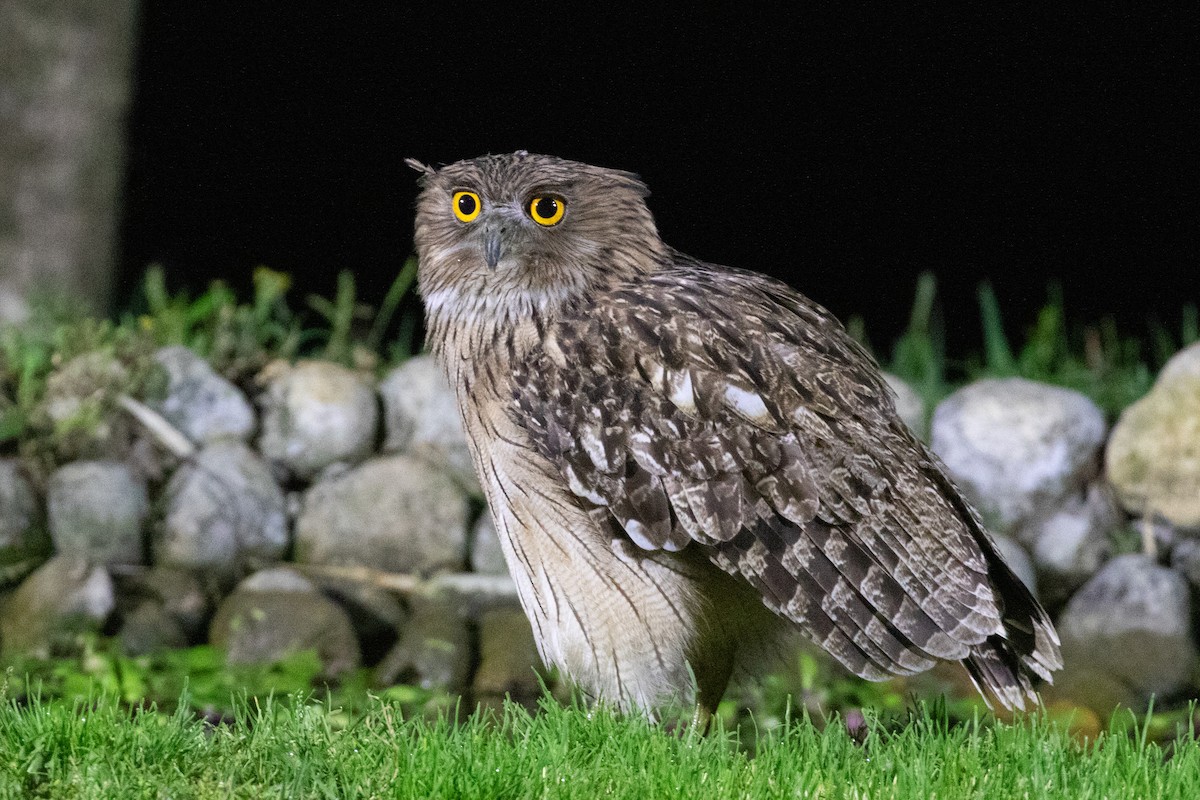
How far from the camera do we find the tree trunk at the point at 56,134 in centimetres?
575

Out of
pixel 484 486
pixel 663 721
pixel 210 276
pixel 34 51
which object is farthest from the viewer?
pixel 210 276

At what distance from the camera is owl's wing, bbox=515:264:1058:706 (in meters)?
3.02

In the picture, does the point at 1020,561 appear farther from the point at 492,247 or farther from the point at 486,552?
the point at 492,247

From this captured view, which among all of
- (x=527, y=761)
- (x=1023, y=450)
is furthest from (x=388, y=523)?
(x=527, y=761)

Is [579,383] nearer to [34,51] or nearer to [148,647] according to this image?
[148,647]

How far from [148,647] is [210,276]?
2698mm

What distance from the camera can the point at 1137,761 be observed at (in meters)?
2.68

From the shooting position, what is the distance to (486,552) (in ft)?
17.6

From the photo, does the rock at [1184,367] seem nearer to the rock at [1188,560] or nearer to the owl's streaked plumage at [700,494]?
the rock at [1188,560]

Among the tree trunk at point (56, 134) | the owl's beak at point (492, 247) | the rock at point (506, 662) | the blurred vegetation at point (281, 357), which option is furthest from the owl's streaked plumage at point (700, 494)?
the tree trunk at point (56, 134)

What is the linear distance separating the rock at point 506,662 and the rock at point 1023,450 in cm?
166

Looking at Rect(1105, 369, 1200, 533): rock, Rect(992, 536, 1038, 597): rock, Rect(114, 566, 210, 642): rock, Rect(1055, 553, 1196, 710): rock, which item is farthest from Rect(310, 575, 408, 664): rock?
Rect(1105, 369, 1200, 533): rock

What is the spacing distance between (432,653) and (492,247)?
2.00m

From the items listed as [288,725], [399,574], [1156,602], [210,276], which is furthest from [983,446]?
[210,276]
